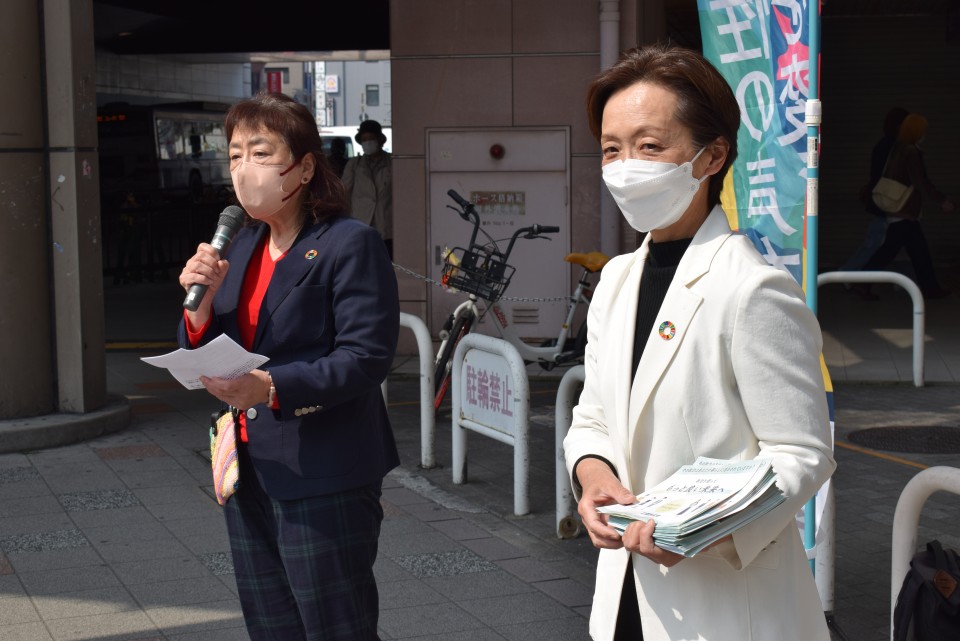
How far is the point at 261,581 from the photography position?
3.04m

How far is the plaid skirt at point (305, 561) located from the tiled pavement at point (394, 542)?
1.46 meters

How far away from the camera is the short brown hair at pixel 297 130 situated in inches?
119

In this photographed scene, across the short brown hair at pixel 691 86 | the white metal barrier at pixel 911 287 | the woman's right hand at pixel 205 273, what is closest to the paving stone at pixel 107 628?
the woman's right hand at pixel 205 273

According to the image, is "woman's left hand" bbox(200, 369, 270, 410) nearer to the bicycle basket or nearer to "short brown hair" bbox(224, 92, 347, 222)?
"short brown hair" bbox(224, 92, 347, 222)

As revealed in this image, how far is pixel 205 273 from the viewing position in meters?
2.84

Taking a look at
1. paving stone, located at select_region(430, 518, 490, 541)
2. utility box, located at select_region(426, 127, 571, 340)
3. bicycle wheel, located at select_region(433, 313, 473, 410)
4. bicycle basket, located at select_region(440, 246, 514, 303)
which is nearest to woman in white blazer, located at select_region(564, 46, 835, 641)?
paving stone, located at select_region(430, 518, 490, 541)

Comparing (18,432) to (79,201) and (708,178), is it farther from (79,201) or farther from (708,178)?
(708,178)

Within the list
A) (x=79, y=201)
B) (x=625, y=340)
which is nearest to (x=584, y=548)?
(x=625, y=340)

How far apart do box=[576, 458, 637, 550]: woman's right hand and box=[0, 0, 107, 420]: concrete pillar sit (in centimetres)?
593

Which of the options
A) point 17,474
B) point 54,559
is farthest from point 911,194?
point 54,559

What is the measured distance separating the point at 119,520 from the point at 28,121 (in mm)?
2846

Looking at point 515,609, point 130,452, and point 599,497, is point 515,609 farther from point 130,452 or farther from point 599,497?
point 130,452

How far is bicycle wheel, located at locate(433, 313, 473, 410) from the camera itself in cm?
786

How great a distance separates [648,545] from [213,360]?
113 centimetres
